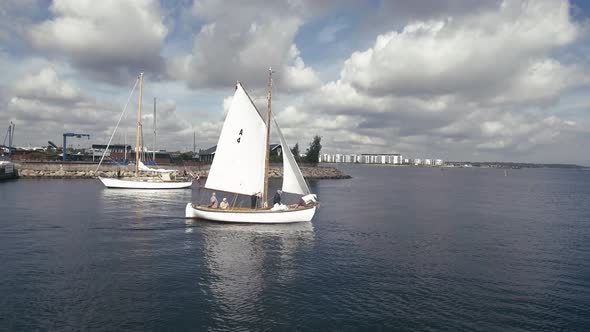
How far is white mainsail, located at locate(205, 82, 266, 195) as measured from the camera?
139ft

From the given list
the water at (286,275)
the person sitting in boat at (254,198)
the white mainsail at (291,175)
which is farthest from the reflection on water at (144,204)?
the white mainsail at (291,175)

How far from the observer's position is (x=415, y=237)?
38.2m

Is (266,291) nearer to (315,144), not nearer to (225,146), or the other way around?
(225,146)

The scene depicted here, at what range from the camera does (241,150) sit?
43.0 meters

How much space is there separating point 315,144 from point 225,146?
5618 inches

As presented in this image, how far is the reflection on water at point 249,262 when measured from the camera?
802 inches

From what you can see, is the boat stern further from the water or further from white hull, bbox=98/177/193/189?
white hull, bbox=98/177/193/189

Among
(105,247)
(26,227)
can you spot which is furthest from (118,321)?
(26,227)

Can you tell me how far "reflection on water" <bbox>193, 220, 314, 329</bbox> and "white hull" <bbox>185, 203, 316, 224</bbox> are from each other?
68 cm

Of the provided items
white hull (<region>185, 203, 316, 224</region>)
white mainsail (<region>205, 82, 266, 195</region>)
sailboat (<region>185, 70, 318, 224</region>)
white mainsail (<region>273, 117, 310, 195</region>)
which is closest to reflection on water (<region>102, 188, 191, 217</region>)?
white hull (<region>185, 203, 316, 224</region>)

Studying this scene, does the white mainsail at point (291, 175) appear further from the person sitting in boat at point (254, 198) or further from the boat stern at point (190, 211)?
the boat stern at point (190, 211)

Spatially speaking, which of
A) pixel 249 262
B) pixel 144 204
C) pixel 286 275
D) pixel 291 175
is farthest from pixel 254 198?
pixel 144 204

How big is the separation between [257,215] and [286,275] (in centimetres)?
1677

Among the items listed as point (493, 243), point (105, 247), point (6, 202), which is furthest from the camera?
point (6, 202)
